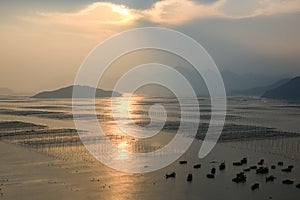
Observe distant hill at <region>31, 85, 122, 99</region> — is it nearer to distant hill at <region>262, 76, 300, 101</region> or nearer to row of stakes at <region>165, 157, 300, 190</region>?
distant hill at <region>262, 76, 300, 101</region>

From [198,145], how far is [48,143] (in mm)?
12315

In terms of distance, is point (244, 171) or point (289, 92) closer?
point (244, 171)

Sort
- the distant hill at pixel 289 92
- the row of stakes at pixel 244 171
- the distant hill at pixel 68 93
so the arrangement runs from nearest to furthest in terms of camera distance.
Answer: the row of stakes at pixel 244 171 → the distant hill at pixel 289 92 → the distant hill at pixel 68 93

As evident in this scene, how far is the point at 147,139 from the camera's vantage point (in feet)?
116

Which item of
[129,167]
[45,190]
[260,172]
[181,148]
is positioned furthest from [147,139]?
[45,190]

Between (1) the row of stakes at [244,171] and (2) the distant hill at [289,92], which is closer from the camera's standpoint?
(1) the row of stakes at [244,171]

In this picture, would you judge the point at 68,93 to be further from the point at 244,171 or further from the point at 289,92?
the point at 244,171

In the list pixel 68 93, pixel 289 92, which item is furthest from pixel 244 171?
pixel 68 93

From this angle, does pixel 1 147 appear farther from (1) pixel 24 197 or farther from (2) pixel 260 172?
(2) pixel 260 172

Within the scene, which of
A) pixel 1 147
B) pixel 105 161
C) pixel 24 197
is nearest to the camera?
pixel 24 197

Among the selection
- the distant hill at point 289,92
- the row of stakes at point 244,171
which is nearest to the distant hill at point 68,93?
the distant hill at point 289,92

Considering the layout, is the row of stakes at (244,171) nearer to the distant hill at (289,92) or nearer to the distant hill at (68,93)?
the distant hill at (289,92)

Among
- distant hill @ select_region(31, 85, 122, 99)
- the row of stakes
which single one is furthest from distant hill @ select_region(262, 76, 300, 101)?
the row of stakes

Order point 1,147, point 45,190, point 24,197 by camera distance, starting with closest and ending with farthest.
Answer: point 24,197
point 45,190
point 1,147
